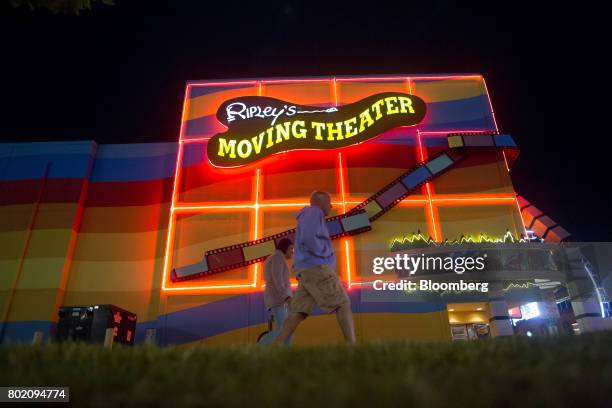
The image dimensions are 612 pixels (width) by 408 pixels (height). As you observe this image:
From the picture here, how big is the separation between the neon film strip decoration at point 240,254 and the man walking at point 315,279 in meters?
5.10

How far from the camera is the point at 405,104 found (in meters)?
11.0

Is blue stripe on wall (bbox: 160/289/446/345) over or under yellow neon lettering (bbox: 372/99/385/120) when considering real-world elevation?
under

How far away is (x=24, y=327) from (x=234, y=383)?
9.95 metres

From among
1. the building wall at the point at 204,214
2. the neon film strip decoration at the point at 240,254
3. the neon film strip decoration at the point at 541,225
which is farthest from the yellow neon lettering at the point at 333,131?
the neon film strip decoration at the point at 541,225

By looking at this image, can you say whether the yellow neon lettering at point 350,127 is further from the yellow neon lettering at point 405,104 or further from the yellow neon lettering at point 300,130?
the yellow neon lettering at point 405,104

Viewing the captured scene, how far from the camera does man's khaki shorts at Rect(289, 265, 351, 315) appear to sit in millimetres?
3955

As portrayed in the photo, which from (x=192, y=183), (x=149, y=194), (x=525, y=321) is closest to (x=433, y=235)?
(x=525, y=321)

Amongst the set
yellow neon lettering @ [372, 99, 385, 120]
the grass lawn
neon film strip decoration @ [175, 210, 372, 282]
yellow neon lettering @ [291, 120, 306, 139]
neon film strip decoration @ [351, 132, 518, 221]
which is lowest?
the grass lawn

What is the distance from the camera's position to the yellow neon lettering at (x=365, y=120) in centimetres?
1070

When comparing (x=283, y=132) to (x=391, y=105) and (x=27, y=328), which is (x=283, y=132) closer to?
(x=391, y=105)

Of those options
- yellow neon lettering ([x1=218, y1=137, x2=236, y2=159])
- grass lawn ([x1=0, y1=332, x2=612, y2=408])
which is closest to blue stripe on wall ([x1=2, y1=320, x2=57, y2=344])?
yellow neon lettering ([x1=218, y1=137, x2=236, y2=159])

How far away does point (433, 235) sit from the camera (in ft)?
31.6

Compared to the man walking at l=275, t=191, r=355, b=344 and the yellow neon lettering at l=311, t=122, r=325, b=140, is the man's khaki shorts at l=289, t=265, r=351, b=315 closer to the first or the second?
the man walking at l=275, t=191, r=355, b=344

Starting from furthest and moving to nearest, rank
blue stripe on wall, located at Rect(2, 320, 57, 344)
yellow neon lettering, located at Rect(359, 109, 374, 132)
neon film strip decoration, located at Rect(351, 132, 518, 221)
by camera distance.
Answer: yellow neon lettering, located at Rect(359, 109, 374, 132), neon film strip decoration, located at Rect(351, 132, 518, 221), blue stripe on wall, located at Rect(2, 320, 57, 344)
